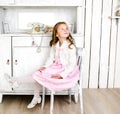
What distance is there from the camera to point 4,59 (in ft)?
8.64

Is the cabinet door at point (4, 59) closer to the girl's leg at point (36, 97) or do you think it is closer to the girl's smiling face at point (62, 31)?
the girl's leg at point (36, 97)

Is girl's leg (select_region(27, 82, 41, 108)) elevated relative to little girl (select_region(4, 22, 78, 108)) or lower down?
lower down

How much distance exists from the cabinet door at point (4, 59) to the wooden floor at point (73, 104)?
0.23m

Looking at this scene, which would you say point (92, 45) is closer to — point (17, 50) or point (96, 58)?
point (96, 58)

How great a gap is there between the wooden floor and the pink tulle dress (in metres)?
0.37

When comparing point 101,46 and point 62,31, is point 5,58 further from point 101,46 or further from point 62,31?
point 101,46

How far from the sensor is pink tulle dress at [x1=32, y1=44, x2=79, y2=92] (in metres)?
2.17

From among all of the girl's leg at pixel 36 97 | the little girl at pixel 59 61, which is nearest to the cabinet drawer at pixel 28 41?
the little girl at pixel 59 61

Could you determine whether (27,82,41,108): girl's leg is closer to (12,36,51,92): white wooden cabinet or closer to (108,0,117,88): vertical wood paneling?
(12,36,51,92): white wooden cabinet

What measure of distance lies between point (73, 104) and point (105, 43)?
1.01m

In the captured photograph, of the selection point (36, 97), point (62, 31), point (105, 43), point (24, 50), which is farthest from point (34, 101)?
point (105, 43)

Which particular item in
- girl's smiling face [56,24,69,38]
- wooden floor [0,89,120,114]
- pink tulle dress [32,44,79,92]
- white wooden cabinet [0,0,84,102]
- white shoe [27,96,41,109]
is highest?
girl's smiling face [56,24,69,38]

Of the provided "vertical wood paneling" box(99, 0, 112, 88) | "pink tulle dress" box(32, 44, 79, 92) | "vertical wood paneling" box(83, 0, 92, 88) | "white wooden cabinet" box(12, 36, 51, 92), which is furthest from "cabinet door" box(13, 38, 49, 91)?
"vertical wood paneling" box(99, 0, 112, 88)

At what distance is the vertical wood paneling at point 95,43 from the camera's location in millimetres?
3109
